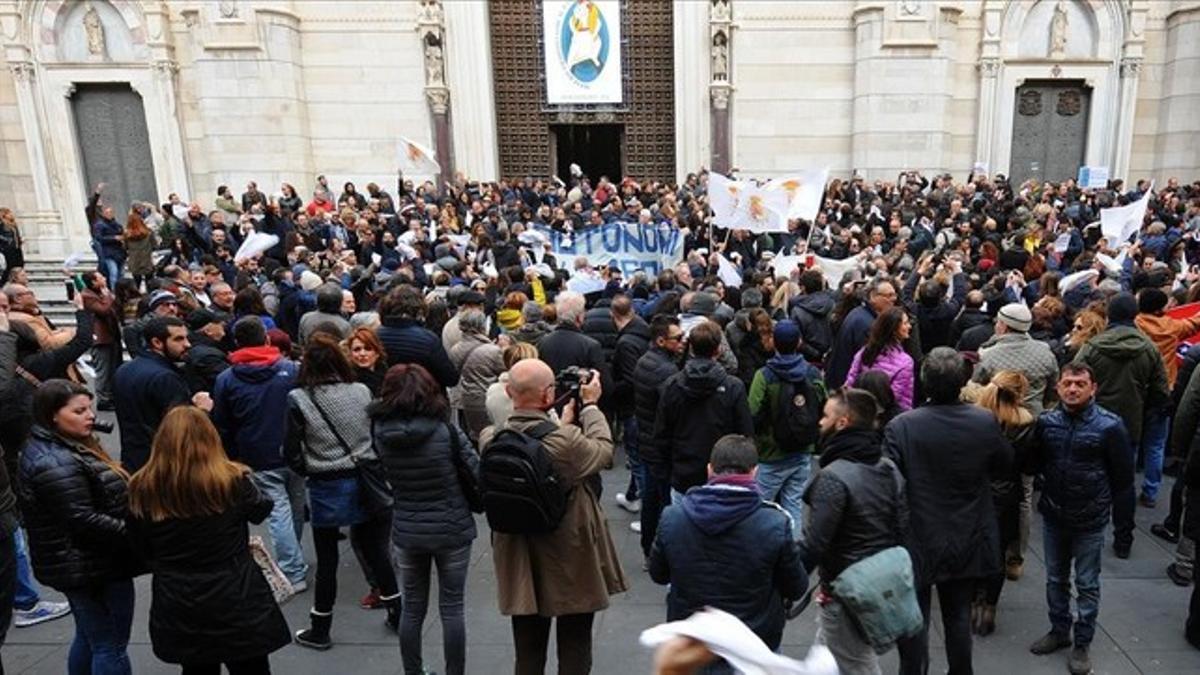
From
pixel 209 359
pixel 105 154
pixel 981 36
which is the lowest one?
pixel 209 359

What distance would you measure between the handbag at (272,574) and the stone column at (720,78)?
50.9 ft

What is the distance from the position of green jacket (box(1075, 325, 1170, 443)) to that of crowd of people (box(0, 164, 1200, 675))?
0.06 ft

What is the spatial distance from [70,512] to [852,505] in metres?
3.24

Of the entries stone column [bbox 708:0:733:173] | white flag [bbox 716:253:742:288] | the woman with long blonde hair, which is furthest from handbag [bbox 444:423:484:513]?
stone column [bbox 708:0:733:173]

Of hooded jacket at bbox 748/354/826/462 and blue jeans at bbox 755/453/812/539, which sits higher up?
hooded jacket at bbox 748/354/826/462

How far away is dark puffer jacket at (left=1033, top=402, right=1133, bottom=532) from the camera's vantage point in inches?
154

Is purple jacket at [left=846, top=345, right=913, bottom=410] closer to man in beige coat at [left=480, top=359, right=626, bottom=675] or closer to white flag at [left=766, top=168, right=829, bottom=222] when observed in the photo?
man in beige coat at [left=480, top=359, right=626, bottom=675]

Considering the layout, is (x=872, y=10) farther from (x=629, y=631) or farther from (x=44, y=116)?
(x=44, y=116)

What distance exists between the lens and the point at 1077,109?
62.0 ft

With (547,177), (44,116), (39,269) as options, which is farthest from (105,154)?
(547,177)

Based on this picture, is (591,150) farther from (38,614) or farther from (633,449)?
(38,614)

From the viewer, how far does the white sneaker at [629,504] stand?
6.36 metres

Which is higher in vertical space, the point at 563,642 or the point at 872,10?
the point at 872,10

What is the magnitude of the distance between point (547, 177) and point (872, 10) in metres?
8.36
